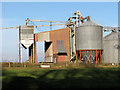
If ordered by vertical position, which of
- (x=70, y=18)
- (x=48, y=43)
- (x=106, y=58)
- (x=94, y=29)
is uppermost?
(x=70, y=18)

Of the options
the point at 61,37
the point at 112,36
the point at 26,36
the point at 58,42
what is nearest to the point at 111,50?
the point at 112,36

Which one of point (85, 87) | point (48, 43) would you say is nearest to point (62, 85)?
point (85, 87)

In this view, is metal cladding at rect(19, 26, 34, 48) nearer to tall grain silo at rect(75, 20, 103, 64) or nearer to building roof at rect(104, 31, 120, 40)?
tall grain silo at rect(75, 20, 103, 64)

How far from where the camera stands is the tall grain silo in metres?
48.3

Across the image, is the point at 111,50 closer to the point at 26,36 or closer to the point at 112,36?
the point at 112,36

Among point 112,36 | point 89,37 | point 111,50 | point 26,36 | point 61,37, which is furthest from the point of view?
point 61,37

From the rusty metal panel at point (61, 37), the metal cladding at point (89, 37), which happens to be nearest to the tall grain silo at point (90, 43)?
the metal cladding at point (89, 37)

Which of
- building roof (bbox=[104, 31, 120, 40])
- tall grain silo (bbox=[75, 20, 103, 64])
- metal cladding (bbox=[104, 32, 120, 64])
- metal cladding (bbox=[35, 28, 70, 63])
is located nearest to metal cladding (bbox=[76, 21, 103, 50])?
tall grain silo (bbox=[75, 20, 103, 64])

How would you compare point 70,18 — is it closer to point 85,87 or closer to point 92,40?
point 92,40

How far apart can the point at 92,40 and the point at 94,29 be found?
3074 mm

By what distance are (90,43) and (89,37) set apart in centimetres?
159

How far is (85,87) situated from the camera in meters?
12.7

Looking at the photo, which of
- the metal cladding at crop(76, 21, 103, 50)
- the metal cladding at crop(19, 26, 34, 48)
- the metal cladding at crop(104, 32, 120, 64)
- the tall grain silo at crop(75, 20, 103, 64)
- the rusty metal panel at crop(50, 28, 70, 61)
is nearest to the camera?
the tall grain silo at crop(75, 20, 103, 64)

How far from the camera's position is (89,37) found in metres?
48.8
